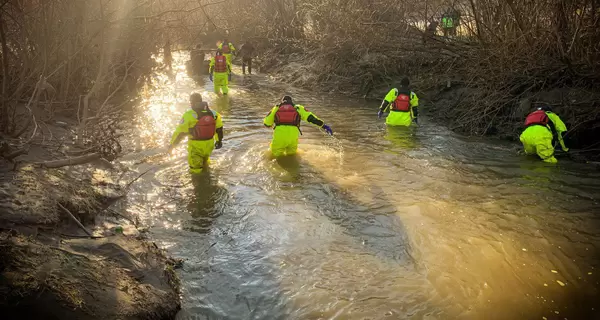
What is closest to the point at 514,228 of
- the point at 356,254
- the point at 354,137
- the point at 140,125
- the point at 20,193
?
the point at 356,254

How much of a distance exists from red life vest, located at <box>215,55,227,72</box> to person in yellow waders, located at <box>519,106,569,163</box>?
11.0m

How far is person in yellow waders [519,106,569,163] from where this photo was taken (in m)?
8.36

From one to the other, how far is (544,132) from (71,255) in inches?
336

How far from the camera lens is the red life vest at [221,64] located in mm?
15907

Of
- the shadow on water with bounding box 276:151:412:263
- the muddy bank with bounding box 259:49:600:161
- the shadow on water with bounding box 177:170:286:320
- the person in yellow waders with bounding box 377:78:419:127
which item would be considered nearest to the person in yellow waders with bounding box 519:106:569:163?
the muddy bank with bounding box 259:49:600:161

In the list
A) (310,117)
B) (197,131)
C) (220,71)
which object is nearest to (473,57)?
(310,117)

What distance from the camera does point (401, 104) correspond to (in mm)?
10898

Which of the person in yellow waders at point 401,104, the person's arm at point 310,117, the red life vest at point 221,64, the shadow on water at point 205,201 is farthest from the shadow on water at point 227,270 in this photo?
the red life vest at point 221,64

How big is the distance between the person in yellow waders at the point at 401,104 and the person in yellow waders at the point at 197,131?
4796 millimetres

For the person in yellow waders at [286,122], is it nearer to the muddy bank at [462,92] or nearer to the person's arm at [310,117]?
the person's arm at [310,117]

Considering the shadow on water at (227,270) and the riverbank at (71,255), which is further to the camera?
the shadow on water at (227,270)

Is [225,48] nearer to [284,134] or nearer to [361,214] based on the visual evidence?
[284,134]

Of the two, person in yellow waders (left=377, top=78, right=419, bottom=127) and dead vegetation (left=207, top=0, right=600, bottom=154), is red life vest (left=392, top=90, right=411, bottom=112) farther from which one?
dead vegetation (left=207, top=0, right=600, bottom=154)

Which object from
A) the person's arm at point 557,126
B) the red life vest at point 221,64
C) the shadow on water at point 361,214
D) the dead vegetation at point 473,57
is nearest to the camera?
the shadow on water at point 361,214
